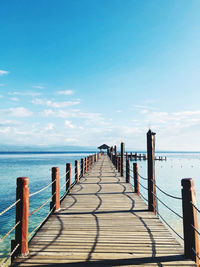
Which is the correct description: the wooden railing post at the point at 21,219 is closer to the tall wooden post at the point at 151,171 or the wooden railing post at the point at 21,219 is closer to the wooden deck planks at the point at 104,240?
the wooden deck planks at the point at 104,240

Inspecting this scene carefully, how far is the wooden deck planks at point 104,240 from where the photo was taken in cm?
304

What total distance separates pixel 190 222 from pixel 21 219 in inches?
113

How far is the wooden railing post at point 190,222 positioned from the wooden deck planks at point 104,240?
16 cm

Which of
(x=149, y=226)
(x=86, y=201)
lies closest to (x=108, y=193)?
(x=86, y=201)

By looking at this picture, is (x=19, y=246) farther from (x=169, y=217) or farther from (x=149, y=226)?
(x=169, y=217)

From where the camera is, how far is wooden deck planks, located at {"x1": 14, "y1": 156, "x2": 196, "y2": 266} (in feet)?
9.96

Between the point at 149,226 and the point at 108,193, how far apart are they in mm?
3581

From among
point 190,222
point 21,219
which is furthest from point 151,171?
point 21,219

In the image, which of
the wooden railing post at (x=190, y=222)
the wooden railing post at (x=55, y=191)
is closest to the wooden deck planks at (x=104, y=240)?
the wooden railing post at (x=190, y=222)

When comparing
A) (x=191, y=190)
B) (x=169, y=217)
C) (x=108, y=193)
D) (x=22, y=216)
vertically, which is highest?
(x=191, y=190)

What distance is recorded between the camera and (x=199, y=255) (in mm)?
3119

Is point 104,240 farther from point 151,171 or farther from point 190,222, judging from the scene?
point 151,171

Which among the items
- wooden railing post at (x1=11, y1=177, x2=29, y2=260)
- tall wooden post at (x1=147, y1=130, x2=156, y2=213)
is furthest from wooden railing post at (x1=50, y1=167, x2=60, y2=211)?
tall wooden post at (x1=147, y1=130, x2=156, y2=213)

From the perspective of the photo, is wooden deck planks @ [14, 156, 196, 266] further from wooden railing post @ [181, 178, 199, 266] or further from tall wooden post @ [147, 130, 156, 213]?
tall wooden post @ [147, 130, 156, 213]
